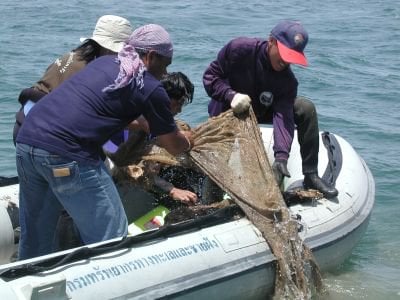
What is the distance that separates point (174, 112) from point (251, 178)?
0.67 metres

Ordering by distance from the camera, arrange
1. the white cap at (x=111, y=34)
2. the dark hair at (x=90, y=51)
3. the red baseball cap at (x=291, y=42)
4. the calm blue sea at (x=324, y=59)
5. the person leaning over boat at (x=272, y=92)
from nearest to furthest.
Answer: the white cap at (x=111, y=34)
the dark hair at (x=90, y=51)
the red baseball cap at (x=291, y=42)
the person leaning over boat at (x=272, y=92)
the calm blue sea at (x=324, y=59)

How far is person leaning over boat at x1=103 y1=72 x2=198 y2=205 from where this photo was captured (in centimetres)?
501

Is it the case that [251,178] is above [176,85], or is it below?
below

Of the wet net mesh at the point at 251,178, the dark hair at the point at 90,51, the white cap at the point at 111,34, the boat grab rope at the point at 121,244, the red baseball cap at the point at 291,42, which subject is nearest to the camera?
the boat grab rope at the point at 121,244

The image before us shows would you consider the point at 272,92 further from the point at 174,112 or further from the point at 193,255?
the point at 193,255

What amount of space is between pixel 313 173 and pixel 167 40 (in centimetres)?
188

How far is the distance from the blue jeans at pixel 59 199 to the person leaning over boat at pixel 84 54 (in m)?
0.63

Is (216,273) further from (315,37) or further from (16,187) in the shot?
(315,37)

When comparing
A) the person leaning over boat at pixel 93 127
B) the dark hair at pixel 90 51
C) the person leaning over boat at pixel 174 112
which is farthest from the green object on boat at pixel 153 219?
the dark hair at pixel 90 51

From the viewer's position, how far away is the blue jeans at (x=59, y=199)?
13.4 feet

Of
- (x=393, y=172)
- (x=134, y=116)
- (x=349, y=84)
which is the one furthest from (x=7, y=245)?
(x=349, y=84)

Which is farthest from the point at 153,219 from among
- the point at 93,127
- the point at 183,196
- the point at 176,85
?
the point at 93,127

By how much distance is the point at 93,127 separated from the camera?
13.3 ft

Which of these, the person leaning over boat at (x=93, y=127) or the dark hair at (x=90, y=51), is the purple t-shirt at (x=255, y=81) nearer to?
the dark hair at (x=90, y=51)
